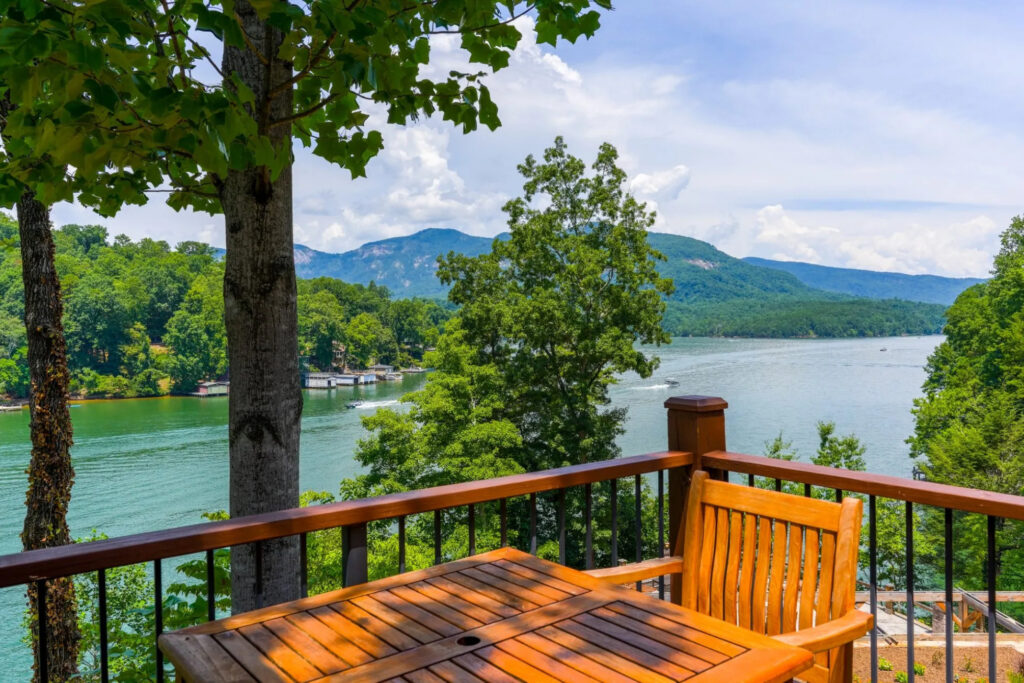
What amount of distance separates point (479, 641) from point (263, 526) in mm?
673

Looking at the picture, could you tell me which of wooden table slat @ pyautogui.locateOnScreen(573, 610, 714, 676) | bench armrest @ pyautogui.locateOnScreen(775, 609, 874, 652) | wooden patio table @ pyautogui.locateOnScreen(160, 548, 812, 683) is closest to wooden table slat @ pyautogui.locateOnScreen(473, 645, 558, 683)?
wooden patio table @ pyautogui.locateOnScreen(160, 548, 812, 683)

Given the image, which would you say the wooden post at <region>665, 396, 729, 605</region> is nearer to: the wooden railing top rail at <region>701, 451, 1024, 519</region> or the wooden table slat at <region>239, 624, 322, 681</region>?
the wooden railing top rail at <region>701, 451, 1024, 519</region>

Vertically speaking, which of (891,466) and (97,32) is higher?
(97,32)

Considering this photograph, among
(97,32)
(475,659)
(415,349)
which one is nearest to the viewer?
(475,659)

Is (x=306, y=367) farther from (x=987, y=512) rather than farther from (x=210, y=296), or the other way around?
(x=987, y=512)

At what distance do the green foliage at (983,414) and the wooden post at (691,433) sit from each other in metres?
15.5

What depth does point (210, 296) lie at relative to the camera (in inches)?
1374

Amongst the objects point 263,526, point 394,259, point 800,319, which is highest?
point 394,259

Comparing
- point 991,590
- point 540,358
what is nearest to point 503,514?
point 991,590

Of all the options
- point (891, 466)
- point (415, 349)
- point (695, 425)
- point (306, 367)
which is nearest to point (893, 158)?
point (891, 466)

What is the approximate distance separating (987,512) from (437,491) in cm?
143

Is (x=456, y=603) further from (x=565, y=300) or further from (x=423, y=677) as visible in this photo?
(x=565, y=300)

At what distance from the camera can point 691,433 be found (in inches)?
101

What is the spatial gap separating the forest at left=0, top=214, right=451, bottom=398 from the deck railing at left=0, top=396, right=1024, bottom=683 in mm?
26078
